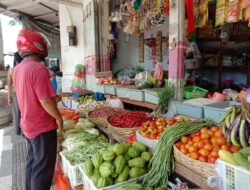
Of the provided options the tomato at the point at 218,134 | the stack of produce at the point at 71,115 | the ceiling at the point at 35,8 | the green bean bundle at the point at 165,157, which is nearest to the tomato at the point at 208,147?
the tomato at the point at 218,134

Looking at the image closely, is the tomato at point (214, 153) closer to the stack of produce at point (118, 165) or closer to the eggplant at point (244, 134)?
the eggplant at point (244, 134)

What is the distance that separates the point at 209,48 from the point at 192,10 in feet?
7.55

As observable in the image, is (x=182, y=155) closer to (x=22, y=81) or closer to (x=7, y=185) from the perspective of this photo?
(x=22, y=81)

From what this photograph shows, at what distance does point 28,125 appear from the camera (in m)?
2.12

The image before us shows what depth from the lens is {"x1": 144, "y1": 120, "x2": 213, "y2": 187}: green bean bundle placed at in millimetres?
1732

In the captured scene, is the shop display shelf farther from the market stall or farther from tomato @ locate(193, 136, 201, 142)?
tomato @ locate(193, 136, 201, 142)

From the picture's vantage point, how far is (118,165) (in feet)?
6.14

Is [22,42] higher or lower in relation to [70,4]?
lower

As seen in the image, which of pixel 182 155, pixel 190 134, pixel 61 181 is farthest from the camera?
pixel 61 181

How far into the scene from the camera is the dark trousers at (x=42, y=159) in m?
2.13

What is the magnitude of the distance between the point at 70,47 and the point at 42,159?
16.5 ft

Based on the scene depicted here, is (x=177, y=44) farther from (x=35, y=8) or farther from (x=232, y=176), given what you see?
(x=35, y=8)

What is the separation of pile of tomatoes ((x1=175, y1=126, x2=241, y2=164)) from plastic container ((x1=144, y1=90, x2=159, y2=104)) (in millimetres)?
1663

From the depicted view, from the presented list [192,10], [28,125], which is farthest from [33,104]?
[192,10]
